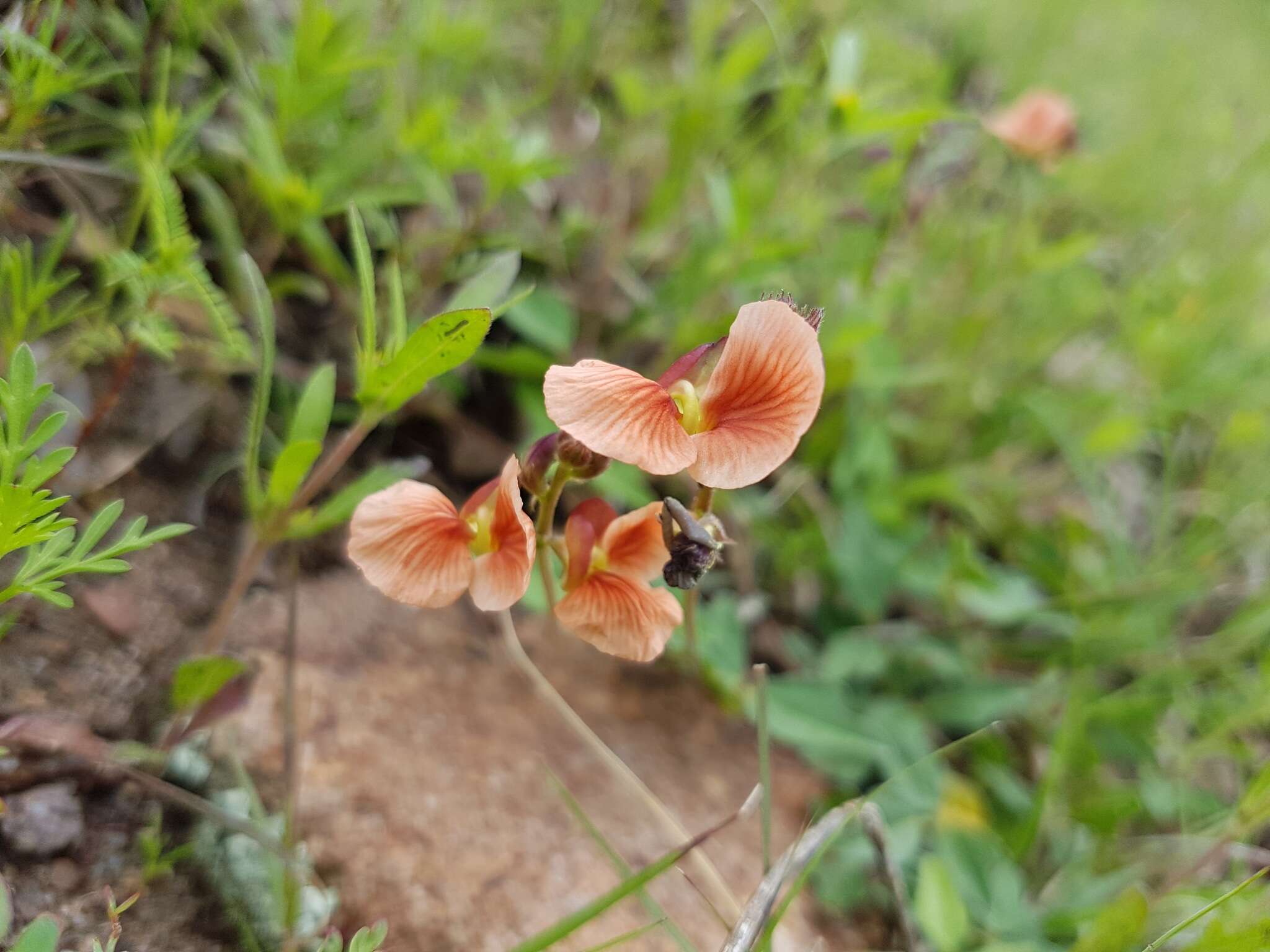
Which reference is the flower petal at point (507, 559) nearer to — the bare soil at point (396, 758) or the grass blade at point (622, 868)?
the grass blade at point (622, 868)

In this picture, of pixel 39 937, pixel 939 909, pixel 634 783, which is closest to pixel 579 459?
pixel 634 783

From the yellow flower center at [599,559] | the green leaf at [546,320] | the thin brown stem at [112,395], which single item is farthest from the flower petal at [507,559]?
the green leaf at [546,320]

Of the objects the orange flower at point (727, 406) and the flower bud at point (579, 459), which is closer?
the orange flower at point (727, 406)

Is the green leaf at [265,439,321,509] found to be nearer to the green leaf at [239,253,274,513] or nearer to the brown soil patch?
the green leaf at [239,253,274,513]

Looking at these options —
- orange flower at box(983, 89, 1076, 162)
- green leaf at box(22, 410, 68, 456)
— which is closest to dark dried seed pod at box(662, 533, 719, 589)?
green leaf at box(22, 410, 68, 456)

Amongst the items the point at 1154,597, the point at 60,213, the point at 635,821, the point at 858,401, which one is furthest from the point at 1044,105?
the point at 60,213

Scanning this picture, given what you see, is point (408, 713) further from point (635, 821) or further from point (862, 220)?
point (862, 220)
